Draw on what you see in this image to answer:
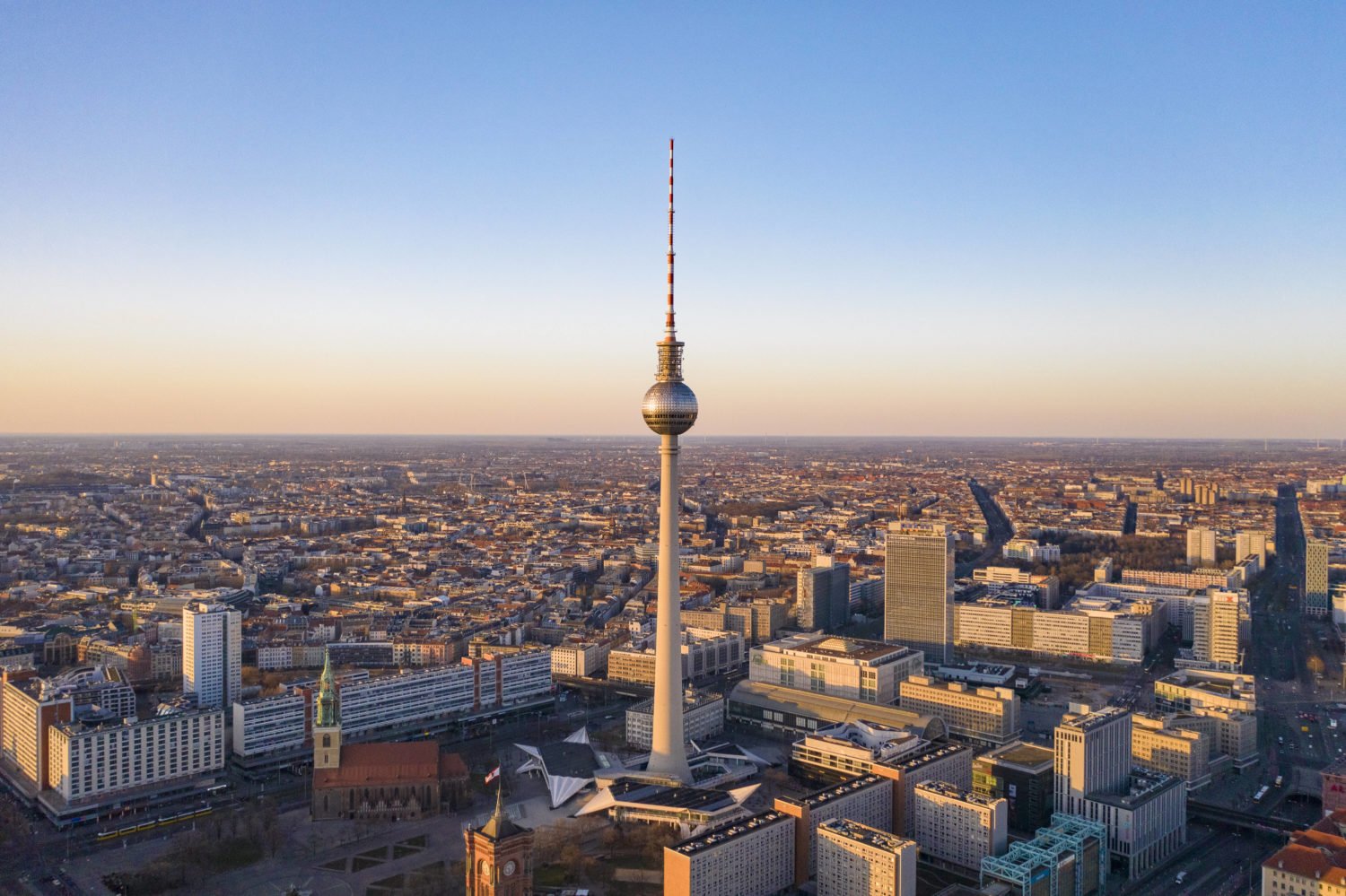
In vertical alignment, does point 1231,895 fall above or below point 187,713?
below

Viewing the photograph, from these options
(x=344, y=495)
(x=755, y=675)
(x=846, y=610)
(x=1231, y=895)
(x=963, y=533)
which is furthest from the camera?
(x=344, y=495)

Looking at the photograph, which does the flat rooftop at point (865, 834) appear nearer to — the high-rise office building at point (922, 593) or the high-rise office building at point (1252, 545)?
the high-rise office building at point (922, 593)

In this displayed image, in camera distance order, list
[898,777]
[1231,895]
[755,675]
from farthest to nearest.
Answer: [755,675]
[898,777]
[1231,895]

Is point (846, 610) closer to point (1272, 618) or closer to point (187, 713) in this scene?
point (1272, 618)

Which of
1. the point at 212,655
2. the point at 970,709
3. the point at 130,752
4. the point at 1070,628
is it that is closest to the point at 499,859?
the point at 130,752

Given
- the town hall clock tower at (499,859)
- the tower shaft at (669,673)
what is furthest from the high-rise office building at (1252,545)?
the town hall clock tower at (499,859)

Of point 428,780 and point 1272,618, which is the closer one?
point 428,780

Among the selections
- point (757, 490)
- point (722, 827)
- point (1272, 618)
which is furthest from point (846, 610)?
point (757, 490)

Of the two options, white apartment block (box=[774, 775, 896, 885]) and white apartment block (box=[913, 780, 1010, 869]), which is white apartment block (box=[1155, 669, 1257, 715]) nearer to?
white apartment block (box=[913, 780, 1010, 869])
